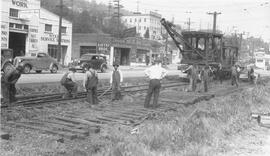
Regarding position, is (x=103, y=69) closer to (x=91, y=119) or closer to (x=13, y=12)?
(x=13, y=12)

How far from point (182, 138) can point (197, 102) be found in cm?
751

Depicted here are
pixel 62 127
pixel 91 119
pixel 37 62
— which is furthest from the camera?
pixel 37 62

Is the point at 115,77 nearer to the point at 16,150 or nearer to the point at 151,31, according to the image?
the point at 16,150

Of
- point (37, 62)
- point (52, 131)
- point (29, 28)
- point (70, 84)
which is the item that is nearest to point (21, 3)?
point (29, 28)

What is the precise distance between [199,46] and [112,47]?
36.2 m

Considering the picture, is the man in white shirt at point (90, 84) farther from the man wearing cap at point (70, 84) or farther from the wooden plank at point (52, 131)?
the wooden plank at point (52, 131)

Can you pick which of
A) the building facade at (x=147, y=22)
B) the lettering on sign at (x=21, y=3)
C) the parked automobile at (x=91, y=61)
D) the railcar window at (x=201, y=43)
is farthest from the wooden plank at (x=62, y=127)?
the building facade at (x=147, y=22)

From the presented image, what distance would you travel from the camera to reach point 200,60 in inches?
1005

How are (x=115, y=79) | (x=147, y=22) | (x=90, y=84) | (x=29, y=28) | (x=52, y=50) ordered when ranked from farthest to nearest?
(x=147, y=22)
(x=52, y=50)
(x=29, y=28)
(x=115, y=79)
(x=90, y=84)

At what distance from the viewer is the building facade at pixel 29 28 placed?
40.1 meters

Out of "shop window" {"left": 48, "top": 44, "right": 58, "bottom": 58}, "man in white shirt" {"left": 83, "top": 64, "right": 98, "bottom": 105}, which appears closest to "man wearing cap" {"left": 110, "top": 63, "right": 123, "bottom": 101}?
"man in white shirt" {"left": 83, "top": 64, "right": 98, "bottom": 105}

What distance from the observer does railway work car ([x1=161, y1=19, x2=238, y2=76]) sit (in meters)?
25.5

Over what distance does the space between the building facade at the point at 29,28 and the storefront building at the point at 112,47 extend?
759cm

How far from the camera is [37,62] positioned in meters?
30.3
